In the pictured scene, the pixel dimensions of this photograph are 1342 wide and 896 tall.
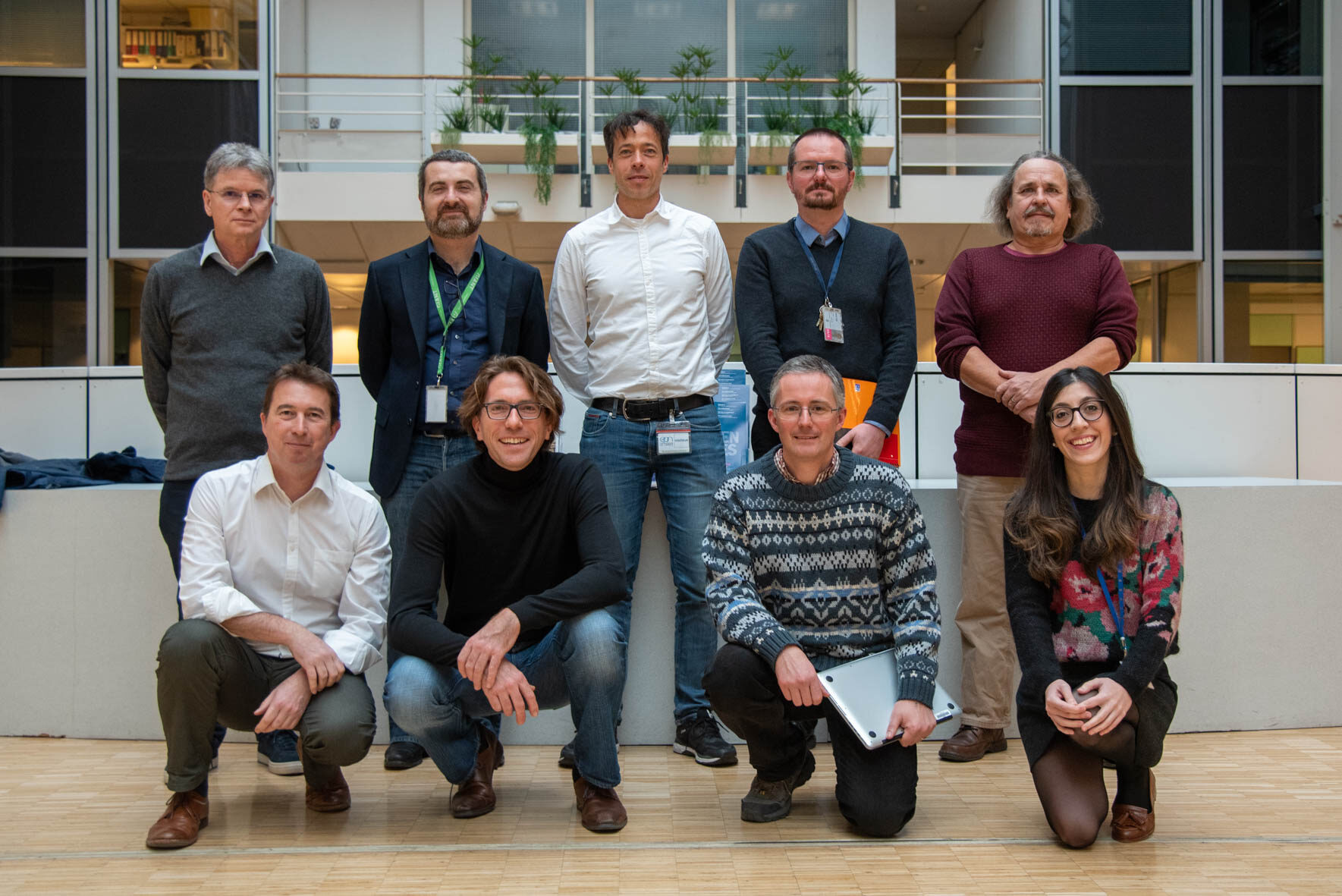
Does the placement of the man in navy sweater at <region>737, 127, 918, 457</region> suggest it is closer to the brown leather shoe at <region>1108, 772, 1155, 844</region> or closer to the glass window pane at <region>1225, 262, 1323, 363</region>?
the brown leather shoe at <region>1108, 772, 1155, 844</region>

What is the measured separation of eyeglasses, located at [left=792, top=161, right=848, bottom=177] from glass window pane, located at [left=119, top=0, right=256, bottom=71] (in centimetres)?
719

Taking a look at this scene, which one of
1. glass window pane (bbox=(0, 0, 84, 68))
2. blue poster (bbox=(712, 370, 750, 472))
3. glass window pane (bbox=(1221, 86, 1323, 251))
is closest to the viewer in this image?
blue poster (bbox=(712, 370, 750, 472))

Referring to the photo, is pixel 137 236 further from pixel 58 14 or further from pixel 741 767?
pixel 741 767

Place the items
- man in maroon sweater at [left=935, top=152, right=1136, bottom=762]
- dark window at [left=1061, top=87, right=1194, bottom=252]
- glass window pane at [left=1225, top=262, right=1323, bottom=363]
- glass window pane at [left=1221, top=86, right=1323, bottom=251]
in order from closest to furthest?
1. man in maroon sweater at [left=935, top=152, right=1136, bottom=762]
2. glass window pane at [left=1225, top=262, right=1323, bottom=363]
3. glass window pane at [left=1221, top=86, right=1323, bottom=251]
4. dark window at [left=1061, top=87, right=1194, bottom=252]

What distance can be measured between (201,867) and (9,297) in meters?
7.23

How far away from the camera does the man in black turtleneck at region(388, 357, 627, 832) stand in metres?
2.44

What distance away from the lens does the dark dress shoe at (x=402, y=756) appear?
3.02 meters

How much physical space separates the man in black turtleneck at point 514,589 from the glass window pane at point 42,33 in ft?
25.0

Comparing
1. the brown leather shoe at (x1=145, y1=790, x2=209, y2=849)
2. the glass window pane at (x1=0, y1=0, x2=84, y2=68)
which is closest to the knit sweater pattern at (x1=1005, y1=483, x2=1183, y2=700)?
the brown leather shoe at (x1=145, y1=790, x2=209, y2=849)

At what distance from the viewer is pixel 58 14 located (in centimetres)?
820

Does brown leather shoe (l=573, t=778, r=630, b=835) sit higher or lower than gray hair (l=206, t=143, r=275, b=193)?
lower

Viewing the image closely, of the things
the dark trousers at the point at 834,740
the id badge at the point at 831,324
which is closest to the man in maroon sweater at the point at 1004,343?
the id badge at the point at 831,324

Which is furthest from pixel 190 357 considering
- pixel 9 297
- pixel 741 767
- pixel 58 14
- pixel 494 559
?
pixel 58 14

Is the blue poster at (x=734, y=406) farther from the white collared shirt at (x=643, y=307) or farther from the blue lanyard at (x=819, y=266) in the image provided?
the blue lanyard at (x=819, y=266)
